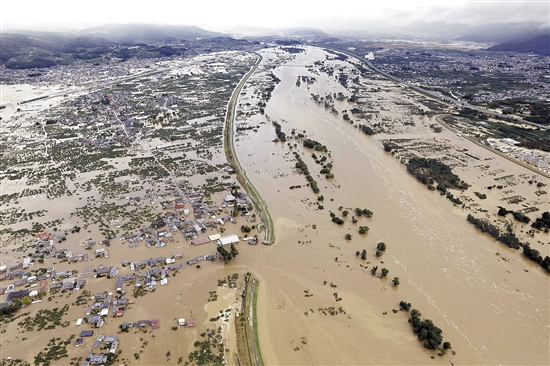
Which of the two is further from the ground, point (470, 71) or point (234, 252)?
point (470, 71)

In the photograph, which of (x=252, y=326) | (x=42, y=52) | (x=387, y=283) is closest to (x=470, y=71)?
(x=387, y=283)

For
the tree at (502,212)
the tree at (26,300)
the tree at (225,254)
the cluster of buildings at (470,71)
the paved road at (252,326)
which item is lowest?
the paved road at (252,326)

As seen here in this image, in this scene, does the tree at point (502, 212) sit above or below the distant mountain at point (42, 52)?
below

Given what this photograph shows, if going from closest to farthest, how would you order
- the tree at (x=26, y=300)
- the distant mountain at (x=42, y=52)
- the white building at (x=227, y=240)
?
the tree at (x=26, y=300), the white building at (x=227, y=240), the distant mountain at (x=42, y=52)

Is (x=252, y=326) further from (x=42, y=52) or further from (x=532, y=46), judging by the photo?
(x=532, y=46)

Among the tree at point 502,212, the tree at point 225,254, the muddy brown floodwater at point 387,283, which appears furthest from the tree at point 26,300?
the tree at point 502,212

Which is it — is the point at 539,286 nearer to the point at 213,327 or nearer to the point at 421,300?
the point at 421,300

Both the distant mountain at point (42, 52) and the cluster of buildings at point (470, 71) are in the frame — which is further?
the distant mountain at point (42, 52)

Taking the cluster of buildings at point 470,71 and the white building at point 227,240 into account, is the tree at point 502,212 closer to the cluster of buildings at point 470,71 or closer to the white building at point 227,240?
the white building at point 227,240

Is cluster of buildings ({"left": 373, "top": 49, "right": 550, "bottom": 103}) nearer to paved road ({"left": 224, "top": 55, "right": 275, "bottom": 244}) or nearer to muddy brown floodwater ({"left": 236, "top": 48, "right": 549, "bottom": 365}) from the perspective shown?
muddy brown floodwater ({"left": 236, "top": 48, "right": 549, "bottom": 365})
